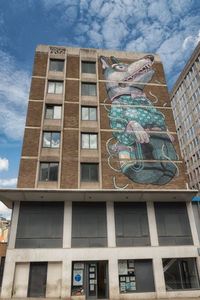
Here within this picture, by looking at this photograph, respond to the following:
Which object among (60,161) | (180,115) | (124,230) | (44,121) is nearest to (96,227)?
(124,230)

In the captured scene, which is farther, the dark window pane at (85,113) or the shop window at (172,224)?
the dark window pane at (85,113)

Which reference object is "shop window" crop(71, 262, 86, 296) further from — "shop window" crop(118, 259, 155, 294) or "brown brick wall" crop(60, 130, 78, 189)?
"brown brick wall" crop(60, 130, 78, 189)

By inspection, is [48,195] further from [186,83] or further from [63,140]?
[186,83]

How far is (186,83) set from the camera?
64438mm

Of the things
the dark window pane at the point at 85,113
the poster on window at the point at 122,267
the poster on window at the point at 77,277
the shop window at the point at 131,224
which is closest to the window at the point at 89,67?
A: the dark window pane at the point at 85,113

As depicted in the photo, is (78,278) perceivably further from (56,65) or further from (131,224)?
(56,65)

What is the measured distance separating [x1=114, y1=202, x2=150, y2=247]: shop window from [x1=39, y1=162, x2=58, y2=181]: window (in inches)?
235

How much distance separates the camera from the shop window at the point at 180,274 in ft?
61.1

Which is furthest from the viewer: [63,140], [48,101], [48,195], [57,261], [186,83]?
[186,83]

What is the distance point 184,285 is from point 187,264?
1.59 m

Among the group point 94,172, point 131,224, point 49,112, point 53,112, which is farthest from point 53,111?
point 131,224

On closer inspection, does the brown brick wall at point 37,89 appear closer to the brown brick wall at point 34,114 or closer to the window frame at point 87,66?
the brown brick wall at point 34,114

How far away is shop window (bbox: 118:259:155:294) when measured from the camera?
59.4 ft

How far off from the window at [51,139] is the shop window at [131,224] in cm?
777
